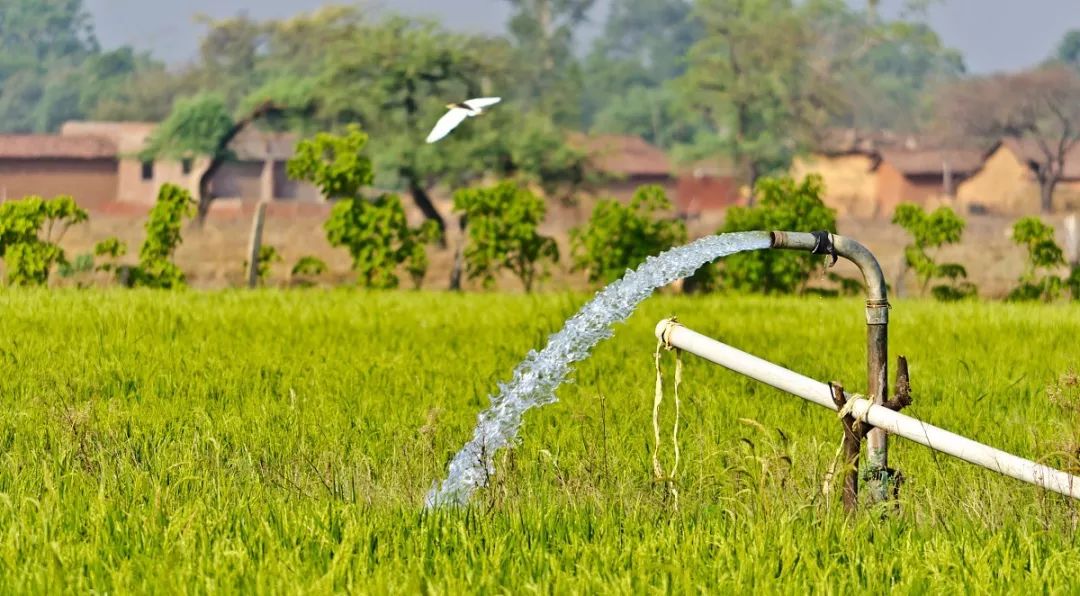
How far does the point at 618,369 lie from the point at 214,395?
8.58 feet

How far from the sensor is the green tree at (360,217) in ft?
58.6

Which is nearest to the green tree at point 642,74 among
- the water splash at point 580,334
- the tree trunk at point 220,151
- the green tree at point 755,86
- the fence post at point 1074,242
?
the green tree at point 755,86

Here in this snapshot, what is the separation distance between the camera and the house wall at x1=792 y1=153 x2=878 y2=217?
65750 mm

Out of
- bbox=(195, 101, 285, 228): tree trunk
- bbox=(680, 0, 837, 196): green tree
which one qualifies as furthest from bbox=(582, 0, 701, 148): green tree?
bbox=(195, 101, 285, 228): tree trunk

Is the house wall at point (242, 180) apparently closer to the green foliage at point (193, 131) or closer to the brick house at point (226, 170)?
Answer: the brick house at point (226, 170)

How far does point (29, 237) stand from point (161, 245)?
55.9 inches

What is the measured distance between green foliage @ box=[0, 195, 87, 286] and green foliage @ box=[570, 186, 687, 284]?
5558 millimetres

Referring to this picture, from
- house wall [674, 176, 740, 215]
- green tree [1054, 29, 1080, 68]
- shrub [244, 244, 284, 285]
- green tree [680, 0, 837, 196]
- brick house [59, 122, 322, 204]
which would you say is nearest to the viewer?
shrub [244, 244, 284, 285]

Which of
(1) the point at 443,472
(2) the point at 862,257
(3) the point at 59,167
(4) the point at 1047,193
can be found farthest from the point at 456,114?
(4) the point at 1047,193

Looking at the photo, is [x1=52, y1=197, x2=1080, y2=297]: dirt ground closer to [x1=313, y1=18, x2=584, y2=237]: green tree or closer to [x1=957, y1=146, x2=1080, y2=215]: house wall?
[x1=313, y1=18, x2=584, y2=237]: green tree

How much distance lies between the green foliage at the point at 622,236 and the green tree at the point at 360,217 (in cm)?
183

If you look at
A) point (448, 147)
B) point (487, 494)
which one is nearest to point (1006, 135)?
point (448, 147)

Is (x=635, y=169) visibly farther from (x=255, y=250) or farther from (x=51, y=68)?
(x=51, y=68)

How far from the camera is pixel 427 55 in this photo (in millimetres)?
35688
